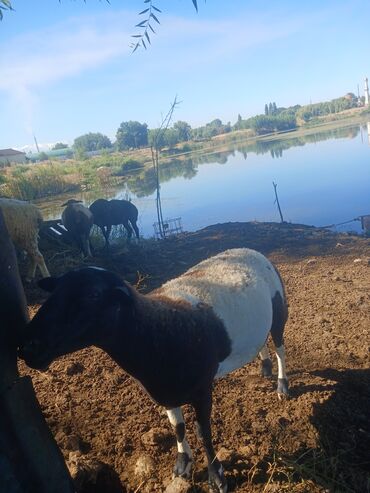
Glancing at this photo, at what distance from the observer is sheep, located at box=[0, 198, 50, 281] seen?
815cm

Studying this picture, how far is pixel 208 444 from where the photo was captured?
2691 mm

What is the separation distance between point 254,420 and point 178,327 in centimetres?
132

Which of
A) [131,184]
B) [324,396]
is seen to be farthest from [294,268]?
[131,184]

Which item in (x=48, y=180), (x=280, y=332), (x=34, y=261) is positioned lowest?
(x=280, y=332)

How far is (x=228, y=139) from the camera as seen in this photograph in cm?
9750

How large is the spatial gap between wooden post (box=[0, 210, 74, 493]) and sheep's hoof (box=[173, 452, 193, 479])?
3.15ft

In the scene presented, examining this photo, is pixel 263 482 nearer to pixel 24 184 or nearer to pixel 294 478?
pixel 294 478

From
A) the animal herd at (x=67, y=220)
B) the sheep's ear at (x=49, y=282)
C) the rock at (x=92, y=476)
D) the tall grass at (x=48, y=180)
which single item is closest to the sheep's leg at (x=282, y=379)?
the rock at (x=92, y=476)

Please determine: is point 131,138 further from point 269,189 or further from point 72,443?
point 72,443

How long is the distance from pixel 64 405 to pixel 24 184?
101 feet

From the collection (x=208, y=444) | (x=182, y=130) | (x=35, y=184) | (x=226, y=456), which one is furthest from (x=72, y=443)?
(x=182, y=130)

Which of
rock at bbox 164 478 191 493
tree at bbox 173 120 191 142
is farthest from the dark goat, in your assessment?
tree at bbox 173 120 191 142

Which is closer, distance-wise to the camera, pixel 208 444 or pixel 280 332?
pixel 208 444

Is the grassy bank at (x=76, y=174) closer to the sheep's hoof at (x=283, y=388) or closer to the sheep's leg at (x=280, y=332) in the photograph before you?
the sheep's leg at (x=280, y=332)
